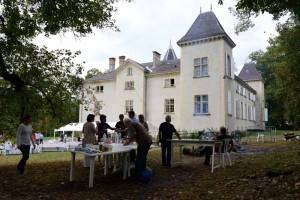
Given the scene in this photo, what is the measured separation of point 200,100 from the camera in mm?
34656

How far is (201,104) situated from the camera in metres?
34.6

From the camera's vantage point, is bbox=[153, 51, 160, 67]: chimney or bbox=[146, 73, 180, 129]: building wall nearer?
bbox=[146, 73, 180, 129]: building wall

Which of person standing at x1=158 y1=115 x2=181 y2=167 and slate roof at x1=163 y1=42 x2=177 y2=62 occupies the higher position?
slate roof at x1=163 y1=42 x2=177 y2=62

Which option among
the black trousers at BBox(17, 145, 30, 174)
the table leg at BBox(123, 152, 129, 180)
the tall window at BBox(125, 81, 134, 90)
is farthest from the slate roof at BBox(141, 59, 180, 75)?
the table leg at BBox(123, 152, 129, 180)

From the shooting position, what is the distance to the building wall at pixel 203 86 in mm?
33562

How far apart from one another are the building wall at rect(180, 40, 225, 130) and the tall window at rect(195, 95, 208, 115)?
368mm

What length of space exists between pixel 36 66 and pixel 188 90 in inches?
868

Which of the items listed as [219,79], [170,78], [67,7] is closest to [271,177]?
[67,7]

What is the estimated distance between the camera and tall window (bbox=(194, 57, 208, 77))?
34.5m

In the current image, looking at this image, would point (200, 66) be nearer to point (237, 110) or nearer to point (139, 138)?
point (237, 110)

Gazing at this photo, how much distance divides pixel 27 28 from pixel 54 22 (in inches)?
78.8

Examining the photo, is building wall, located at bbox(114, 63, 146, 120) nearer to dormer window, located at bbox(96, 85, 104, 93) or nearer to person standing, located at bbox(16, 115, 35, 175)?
dormer window, located at bbox(96, 85, 104, 93)

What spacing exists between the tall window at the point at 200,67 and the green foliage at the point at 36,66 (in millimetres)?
20254

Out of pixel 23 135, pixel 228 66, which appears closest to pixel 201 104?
pixel 228 66
